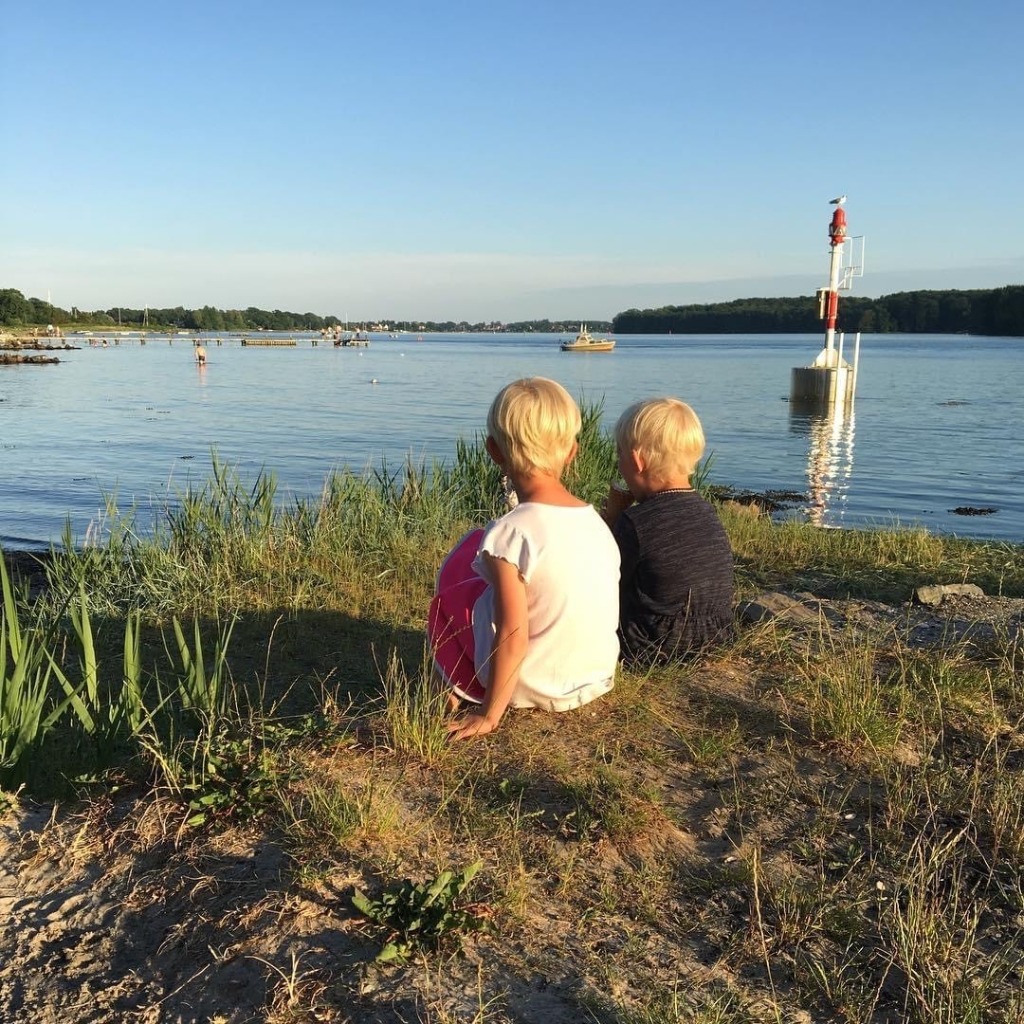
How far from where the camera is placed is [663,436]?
385 centimetres

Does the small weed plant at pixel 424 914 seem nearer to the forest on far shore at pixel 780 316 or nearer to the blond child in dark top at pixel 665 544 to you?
the blond child in dark top at pixel 665 544

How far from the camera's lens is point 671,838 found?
103 inches

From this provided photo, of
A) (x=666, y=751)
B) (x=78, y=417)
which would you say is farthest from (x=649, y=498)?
(x=78, y=417)

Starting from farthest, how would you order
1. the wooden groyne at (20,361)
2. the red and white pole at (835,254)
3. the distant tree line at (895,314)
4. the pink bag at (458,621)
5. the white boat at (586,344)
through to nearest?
the distant tree line at (895,314) < the white boat at (586,344) < the wooden groyne at (20,361) < the red and white pole at (835,254) < the pink bag at (458,621)

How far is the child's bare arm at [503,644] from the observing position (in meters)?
3.05

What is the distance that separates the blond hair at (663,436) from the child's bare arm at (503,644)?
112cm

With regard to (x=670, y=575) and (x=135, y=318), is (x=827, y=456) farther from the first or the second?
(x=135, y=318)

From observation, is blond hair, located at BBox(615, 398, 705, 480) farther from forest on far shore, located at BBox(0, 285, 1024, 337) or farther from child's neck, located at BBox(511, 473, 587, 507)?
forest on far shore, located at BBox(0, 285, 1024, 337)

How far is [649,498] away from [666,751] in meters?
1.23

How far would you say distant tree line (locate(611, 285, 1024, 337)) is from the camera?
126 meters

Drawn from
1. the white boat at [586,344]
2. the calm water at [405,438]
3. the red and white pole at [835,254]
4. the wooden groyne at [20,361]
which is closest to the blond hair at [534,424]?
the calm water at [405,438]

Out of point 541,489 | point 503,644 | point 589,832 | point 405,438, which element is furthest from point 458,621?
point 405,438

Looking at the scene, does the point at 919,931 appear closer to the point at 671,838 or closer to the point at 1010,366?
the point at 671,838

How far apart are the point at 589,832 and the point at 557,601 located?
2.79 feet
